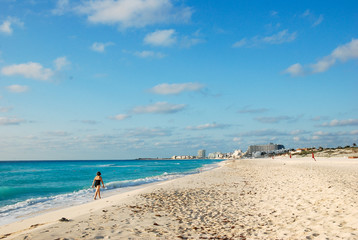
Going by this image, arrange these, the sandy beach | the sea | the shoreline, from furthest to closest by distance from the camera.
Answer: the sea → the shoreline → the sandy beach

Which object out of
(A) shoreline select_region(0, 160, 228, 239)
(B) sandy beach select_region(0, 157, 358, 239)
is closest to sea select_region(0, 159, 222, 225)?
(A) shoreline select_region(0, 160, 228, 239)

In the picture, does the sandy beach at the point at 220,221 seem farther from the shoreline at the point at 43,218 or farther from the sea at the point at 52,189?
the sea at the point at 52,189

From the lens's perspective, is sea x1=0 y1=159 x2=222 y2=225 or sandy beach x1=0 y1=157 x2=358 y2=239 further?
sea x1=0 y1=159 x2=222 y2=225

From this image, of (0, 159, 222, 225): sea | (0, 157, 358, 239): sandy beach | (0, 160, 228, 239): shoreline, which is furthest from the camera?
(0, 159, 222, 225): sea

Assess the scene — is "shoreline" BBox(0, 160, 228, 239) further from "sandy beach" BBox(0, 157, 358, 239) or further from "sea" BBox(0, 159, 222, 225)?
"sea" BBox(0, 159, 222, 225)

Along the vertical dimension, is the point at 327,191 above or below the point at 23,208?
above

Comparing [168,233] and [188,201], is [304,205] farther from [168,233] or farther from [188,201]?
[168,233]

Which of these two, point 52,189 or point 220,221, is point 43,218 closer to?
point 220,221

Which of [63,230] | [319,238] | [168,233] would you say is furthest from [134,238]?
[319,238]

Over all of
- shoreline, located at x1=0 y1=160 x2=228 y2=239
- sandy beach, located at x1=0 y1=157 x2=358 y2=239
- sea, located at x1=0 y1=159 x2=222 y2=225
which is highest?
sandy beach, located at x1=0 y1=157 x2=358 y2=239

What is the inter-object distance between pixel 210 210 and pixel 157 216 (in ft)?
7.76

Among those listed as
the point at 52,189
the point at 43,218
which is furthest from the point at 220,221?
the point at 52,189

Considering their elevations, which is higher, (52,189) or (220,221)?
(220,221)

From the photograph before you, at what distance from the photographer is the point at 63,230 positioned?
7.50m
